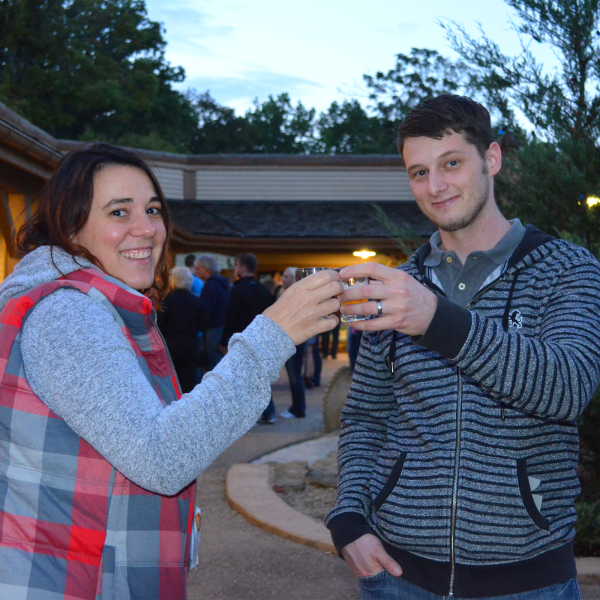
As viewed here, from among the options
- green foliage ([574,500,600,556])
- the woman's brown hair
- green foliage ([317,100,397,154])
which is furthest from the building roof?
green foliage ([317,100,397,154])

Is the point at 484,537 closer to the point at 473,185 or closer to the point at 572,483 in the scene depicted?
the point at 572,483

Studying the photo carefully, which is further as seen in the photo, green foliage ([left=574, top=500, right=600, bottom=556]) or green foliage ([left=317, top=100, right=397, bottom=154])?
green foliage ([left=317, top=100, right=397, bottom=154])

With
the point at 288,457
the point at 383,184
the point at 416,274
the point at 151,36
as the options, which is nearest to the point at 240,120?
the point at 151,36

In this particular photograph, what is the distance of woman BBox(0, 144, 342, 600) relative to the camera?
5.05 ft

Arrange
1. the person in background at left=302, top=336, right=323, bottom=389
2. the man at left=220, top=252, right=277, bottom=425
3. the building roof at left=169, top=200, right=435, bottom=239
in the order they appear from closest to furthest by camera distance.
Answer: the man at left=220, top=252, right=277, bottom=425 < the person in background at left=302, top=336, right=323, bottom=389 < the building roof at left=169, top=200, right=435, bottom=239

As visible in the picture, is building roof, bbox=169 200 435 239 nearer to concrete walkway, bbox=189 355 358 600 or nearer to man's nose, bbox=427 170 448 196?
concrete walkway, bbox=189 355 358 600

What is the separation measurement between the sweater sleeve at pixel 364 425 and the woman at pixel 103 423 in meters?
0.74

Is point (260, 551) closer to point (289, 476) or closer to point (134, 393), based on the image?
point (289, 476)

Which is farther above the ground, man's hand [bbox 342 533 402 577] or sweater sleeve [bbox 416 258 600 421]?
sweater sleeve [bbox 416 258 600 421]

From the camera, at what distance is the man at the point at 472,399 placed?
1.80 metres

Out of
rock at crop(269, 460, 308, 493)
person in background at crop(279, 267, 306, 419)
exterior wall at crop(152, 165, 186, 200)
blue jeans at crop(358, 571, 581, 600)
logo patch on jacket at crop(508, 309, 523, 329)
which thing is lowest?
rock at crop(269, 460, 308, 493)

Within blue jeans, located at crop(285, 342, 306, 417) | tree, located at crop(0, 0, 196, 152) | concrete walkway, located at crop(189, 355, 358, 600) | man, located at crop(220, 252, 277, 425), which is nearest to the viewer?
concrete walkway, located at crop(189, 355, 358, 600)

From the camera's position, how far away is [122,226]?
6.63 ft

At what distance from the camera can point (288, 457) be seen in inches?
310
